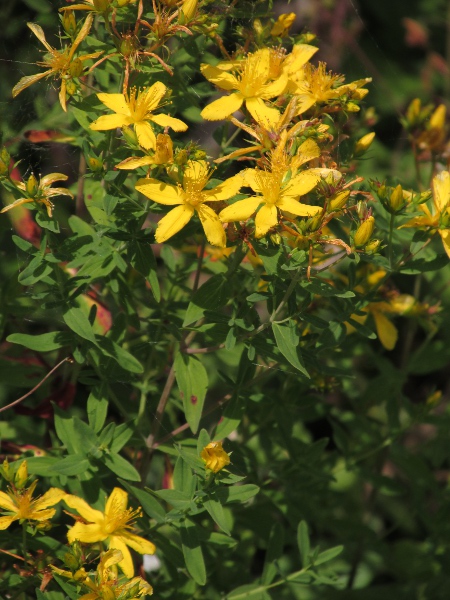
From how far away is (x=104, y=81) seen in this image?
146cm

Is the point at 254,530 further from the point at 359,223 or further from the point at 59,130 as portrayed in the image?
the point at 59,130

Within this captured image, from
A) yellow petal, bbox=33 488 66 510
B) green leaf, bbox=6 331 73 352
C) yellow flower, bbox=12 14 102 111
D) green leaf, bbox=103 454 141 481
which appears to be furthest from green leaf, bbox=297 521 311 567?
yellow flower, bbox=12 14 102 111

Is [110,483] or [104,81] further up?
[104,81]

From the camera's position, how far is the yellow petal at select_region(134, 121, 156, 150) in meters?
1.23

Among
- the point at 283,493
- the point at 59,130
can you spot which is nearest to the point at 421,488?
the point at 283,493

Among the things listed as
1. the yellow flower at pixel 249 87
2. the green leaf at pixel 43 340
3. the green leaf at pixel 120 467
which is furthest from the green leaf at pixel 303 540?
the yellow flower at pixel 249 87

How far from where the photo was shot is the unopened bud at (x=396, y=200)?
131 centimetres

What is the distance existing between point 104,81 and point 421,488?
129cm

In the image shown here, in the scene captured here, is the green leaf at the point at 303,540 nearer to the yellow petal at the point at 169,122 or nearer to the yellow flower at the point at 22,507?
the yellow flower at the point at 22,507

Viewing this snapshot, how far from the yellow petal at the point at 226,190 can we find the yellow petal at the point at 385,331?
2.00ft

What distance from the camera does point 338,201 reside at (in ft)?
3.89

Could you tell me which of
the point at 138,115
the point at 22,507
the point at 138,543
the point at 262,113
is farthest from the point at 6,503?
the point at 262,113

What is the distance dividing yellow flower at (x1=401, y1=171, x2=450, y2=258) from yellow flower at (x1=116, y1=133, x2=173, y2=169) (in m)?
0.47

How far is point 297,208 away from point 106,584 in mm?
656
